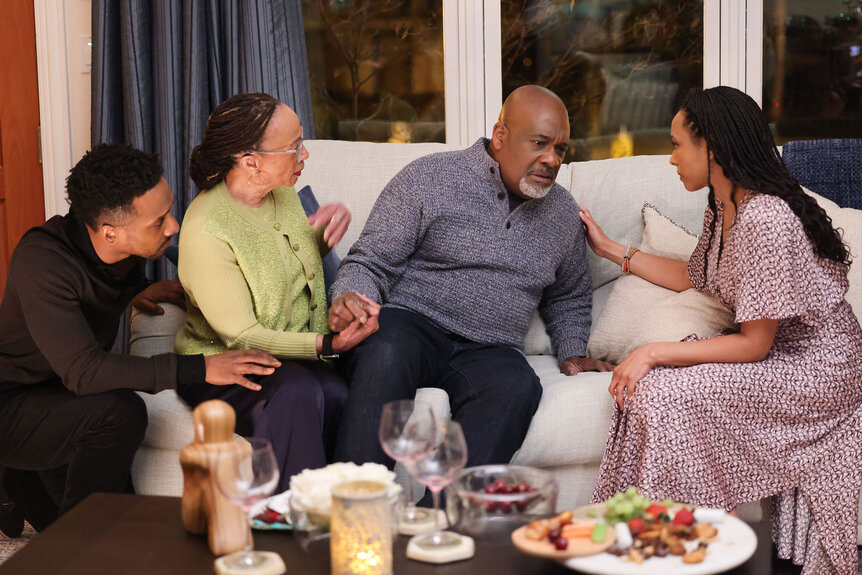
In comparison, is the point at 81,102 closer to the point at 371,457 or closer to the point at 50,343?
the point at 50,343

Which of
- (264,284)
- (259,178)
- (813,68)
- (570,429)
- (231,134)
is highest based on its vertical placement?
(813,68)

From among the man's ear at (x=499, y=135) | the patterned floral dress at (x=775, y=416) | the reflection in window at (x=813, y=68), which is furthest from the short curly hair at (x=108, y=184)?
the reflection in window at (x=813, y=68)

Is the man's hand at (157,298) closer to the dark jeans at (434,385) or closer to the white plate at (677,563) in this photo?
the dark jeans at (434,385)

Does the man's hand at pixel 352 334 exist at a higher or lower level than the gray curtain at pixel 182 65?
lower

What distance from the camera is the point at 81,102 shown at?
3.51 m

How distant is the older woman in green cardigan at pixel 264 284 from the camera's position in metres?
2.08

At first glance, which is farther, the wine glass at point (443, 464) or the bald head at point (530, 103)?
the bald head at point (530, 103)

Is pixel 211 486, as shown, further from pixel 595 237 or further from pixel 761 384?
pixel 595 237

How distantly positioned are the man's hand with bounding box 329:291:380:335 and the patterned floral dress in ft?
2.00

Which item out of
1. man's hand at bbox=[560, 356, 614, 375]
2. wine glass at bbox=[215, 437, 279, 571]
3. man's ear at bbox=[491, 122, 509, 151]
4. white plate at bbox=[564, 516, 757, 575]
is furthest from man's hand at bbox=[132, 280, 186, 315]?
white plate at bbox=[564, 516, 757, 575]

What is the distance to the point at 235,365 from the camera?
2043 millimetres

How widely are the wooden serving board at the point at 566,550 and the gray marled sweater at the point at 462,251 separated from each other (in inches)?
47.0

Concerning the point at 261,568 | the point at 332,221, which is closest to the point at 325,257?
the point at 332,221

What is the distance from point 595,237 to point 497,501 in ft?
4.59
